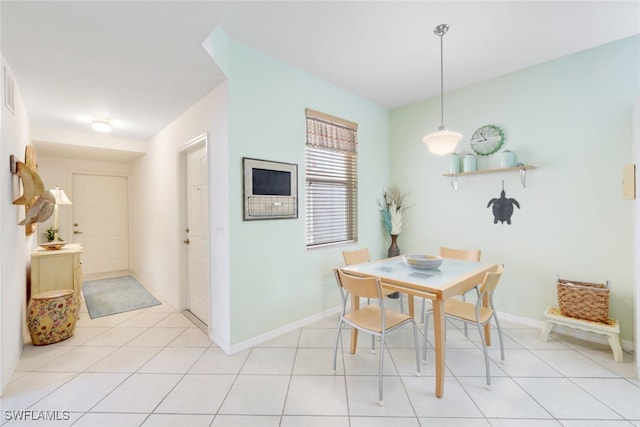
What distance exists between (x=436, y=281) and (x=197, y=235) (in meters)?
2.61

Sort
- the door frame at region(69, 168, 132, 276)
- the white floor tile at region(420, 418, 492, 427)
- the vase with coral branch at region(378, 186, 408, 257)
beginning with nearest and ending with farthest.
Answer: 1. the white floor tile at region(420, 418, 492, 427)
2. the vase with coral branch at region(378, 186, 408, 257)
3. the door frame at region(69, 168, 132, 276)

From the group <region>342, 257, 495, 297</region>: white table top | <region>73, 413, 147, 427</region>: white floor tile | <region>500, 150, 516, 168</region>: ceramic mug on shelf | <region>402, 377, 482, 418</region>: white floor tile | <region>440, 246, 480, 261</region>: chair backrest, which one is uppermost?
<region>500, 150, 516, 168</region>: ceramic mug on shelf

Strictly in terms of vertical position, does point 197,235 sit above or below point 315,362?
above

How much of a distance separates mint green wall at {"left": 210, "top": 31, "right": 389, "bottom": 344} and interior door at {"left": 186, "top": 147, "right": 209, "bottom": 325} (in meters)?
0.54

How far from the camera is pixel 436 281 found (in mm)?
1959

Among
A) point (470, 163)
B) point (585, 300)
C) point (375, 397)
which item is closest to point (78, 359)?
point (375, 397)

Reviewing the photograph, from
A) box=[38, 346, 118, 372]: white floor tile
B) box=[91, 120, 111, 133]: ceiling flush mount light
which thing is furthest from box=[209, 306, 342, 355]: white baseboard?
box=[91, 120, 111, 133]: ceiling flush mount light

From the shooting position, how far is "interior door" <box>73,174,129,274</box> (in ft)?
17.2

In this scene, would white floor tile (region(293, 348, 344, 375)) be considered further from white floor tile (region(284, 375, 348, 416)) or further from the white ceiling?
the white ceiling

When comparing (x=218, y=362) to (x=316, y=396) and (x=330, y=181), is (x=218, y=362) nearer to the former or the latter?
(x=316, y=396)

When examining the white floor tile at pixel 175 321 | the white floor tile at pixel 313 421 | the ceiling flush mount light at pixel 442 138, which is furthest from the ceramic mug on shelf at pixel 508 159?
the white floor tile at pixel 175 321

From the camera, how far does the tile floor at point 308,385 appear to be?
1.67 meters

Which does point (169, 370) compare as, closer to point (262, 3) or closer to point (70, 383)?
point (70, 383)

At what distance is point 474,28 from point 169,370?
3817 mm
